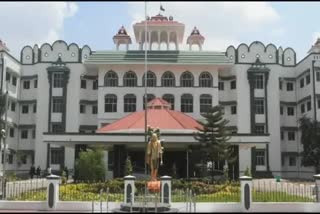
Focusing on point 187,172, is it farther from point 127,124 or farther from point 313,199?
point 313,199

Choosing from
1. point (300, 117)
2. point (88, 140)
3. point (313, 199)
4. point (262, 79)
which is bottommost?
point (313, 199)

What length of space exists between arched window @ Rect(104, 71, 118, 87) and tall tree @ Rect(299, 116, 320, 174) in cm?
1791

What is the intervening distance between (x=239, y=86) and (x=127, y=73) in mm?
11063

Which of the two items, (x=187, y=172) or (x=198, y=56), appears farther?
(x=198, y=56)

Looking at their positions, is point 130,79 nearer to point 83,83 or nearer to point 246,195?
point 83,83

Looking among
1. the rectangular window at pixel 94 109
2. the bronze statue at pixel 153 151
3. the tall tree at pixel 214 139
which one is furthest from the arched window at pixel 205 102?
the bronze statue at pixel 153 151

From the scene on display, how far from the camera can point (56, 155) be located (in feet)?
158

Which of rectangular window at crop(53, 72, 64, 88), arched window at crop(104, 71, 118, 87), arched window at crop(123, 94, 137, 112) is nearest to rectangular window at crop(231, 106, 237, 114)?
arched window at crop(123, 94, 137, 112)

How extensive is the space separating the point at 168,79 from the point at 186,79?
1.74 metres

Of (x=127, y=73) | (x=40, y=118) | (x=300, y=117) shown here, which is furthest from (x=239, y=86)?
(x=40, y=118)

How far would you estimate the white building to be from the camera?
47.6 meters

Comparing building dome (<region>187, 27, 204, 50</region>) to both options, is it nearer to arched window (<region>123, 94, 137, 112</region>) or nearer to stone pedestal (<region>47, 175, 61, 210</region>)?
arched window (<region>123, 94, 137, 112</region>)

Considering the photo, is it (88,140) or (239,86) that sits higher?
(239,86)

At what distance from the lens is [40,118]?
49062mm
